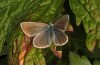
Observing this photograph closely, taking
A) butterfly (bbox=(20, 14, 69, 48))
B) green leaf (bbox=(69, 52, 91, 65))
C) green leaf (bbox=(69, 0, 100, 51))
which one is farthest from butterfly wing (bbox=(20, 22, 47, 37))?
green leaf (bbox=(69, 52, 91, 65))

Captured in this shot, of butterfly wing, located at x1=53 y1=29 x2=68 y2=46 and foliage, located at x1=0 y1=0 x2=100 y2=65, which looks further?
foliage, located at x1=0 y1=0 x2=100 y2=65

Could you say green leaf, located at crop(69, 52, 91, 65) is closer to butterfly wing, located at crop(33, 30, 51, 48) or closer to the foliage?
the foliage

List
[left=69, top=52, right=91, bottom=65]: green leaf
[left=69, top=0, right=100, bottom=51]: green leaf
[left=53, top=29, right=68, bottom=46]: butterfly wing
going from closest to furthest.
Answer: [left=53, top=29, right=68, bottom=46]: butterfly wing → [left=69, top=0, right=100, bottom=51]: green leaf → [left=69, top=52, right=91, bottom=65]: green leaf

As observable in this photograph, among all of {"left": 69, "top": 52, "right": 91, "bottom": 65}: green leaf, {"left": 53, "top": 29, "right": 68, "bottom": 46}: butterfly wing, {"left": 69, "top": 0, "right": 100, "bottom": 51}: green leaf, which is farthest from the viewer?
{"left": 69, "top": 52, "right": 91, "bottom": 65}: green leaf

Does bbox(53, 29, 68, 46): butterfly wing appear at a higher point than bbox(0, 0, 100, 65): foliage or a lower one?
higher

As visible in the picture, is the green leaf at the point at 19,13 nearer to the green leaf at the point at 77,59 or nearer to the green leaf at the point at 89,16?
the green leaf at the point at 89,16

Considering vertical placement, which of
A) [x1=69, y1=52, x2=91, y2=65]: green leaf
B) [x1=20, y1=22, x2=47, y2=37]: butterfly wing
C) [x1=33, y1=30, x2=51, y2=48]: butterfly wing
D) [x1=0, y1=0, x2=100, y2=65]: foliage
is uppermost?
[x1=20, y1=22, x2=47, y2=37]: butterfly wing

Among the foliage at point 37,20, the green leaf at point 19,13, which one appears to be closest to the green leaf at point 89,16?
the foliage at point 37,20

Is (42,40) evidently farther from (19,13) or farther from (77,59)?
(77,59)
